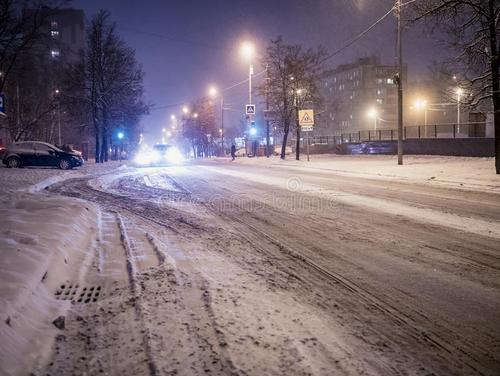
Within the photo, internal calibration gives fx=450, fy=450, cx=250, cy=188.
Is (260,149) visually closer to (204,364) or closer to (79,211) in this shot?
(79,211)

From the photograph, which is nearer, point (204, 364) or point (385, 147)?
point (204, 364)

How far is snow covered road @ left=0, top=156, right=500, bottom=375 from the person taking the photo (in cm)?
350

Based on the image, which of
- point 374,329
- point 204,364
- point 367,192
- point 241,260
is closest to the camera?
point 204,364

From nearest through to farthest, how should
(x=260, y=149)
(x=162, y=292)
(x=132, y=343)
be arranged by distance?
(x=132, y=343), (x=162, y=292), (x=260, y=149)

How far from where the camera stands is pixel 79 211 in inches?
385

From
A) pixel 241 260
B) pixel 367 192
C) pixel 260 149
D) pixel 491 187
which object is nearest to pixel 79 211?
pixel 241 260

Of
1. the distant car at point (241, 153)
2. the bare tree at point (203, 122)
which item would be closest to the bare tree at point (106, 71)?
the distant car at point (241, 153)

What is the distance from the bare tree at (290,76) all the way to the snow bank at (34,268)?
3708 cm

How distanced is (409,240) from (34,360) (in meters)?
5.92

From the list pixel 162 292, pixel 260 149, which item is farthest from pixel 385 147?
pixel 162 292

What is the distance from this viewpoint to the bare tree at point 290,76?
44.5 metres

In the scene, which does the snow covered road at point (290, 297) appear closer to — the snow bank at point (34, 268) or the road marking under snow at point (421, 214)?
the road marking under snow at point (421, 214)

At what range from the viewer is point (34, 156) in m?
27.6

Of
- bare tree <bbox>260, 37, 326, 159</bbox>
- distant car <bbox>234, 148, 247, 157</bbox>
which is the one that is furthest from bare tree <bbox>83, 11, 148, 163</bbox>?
distant car <bbox>234, 148, 247, 157</bbox>
